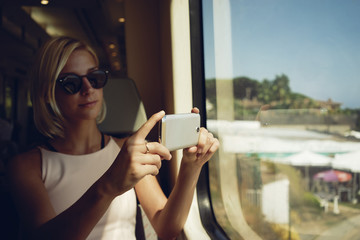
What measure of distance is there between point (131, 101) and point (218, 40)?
0.51 metres

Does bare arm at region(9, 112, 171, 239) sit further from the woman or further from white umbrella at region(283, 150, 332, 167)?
white umbrella at region(283, 150, 332, 167)

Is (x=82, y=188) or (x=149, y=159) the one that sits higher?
(x=149, y=159)

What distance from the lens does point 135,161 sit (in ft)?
2.09

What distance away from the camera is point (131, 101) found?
5.13 feet

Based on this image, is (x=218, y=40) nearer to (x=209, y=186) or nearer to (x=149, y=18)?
(x=209, y=186)

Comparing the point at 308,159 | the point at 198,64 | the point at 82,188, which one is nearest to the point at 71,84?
the point at 82,188

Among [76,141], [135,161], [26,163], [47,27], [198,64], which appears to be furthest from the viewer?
[47,27]

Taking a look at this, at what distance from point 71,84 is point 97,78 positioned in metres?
0.09

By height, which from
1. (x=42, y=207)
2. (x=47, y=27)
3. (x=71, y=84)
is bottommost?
(x=42, y=207)

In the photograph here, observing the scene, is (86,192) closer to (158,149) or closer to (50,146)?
(158,149)

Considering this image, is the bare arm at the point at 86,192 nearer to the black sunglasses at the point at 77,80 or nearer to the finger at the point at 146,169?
the finger at the point at 146,169

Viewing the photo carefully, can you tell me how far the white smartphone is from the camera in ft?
2.26

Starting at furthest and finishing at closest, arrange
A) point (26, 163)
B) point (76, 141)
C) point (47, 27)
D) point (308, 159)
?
point (47, 27)
point (76, 141)
point (26, 163)
point (308, 159)

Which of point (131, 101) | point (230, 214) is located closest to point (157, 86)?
point (131, 101)
